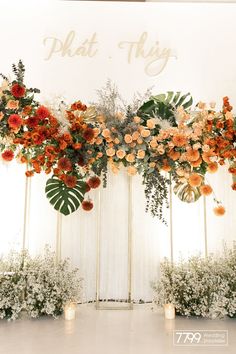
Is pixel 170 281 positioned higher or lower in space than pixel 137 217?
lower

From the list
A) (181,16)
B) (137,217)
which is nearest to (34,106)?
(137,217)

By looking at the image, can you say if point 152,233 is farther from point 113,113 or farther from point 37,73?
point 37,73

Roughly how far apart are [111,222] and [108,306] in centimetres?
86

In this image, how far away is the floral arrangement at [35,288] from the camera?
3.43 metres

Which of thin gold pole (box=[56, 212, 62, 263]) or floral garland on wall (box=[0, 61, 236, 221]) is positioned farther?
thin gold pole (box=[56, 212, 62, 263])

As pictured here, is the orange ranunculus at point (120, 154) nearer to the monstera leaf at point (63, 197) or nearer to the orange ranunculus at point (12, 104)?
the monstera leaf at point (63, 197)

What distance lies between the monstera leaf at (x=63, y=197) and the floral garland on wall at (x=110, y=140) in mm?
499

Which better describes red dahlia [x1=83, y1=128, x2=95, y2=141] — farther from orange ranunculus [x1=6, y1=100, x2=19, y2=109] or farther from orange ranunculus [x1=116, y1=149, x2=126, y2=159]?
orange ranunculus [x1=6, y1=100, x2=19, y2=109]

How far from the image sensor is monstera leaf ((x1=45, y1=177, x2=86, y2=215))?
12.6 feet

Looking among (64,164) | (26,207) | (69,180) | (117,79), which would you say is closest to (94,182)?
(69,180)

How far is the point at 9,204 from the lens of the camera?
4.13m

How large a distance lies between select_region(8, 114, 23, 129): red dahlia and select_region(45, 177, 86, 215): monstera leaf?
869 mm

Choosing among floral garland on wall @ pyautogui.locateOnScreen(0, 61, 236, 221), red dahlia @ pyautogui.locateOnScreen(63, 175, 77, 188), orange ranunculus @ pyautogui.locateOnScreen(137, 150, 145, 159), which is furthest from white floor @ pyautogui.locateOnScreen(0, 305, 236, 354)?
orange ranunculus @ pyautogui.locateOnScreen(137, 150, 145, 159)

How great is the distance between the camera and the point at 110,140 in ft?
10.5
